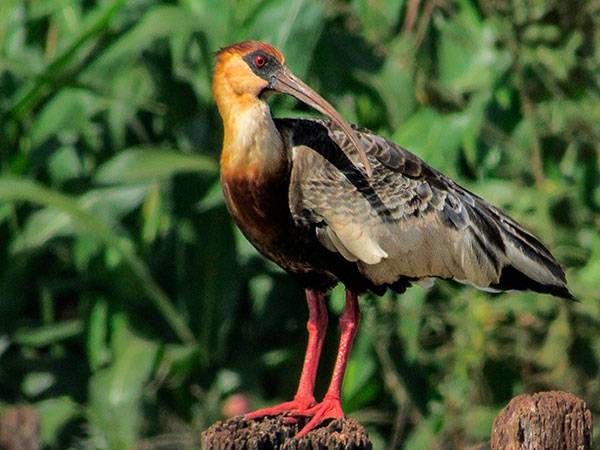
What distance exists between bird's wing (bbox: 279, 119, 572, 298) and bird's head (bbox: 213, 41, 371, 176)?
150 mm

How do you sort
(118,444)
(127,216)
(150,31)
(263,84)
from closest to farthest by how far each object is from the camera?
(263,84) < (150,31) < (118,444) < (127,216)

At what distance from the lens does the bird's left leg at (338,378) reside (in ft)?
11.4

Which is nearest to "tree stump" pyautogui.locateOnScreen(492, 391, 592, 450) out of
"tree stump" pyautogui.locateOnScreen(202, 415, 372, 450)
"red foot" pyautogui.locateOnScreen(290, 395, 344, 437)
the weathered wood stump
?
"tree stump" pyautogui.locateOnScreen(202, 415, 372, 450)

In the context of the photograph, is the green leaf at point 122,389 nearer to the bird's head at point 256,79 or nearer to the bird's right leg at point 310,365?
the bird's right leg at point 310,365

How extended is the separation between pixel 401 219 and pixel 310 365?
68 cm

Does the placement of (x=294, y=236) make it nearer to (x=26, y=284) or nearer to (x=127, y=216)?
(x=127, y=216)

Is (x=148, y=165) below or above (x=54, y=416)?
above

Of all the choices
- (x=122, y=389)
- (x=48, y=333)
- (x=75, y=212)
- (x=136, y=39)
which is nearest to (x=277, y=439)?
(x=75, y=212)

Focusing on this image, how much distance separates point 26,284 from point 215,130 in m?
A: 1.56

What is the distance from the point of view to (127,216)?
249 inches

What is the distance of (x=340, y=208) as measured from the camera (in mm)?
3619

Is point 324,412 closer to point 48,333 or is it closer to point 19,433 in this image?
point 19,433

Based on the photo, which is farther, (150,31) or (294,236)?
(150,31)

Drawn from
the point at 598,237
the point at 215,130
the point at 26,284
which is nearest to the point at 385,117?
the point at 215,130
